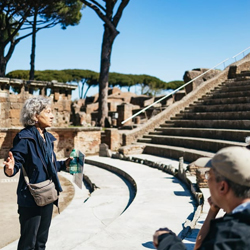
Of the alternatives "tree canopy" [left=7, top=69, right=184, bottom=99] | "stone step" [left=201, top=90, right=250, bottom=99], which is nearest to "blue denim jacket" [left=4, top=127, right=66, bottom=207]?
"stone step" [left=201, top=90, right=250, bottom=99]

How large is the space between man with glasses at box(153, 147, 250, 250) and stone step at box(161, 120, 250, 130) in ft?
29.7

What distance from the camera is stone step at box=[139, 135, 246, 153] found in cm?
902

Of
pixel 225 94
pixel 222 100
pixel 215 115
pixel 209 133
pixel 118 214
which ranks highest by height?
pixel 225 94

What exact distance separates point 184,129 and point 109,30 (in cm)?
905

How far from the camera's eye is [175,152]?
10.1 meters

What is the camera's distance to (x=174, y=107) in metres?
14.2

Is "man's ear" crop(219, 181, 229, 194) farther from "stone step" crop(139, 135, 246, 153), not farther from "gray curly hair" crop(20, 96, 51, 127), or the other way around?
Result: "stone step" crop(139, 135, 246, 153)

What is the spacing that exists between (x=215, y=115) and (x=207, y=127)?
0.60 meters

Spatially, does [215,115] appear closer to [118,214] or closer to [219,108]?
[219,108]

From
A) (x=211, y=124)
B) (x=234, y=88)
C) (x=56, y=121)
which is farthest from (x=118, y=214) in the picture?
(x=56, y=121)

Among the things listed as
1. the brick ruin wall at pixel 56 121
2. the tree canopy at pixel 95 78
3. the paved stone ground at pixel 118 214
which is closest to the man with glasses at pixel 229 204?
the paved stone ground at pixel 118 214

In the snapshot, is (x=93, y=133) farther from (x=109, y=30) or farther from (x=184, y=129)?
(x=109, y=30)

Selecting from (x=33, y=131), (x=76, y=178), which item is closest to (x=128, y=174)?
(x=76, y=178)

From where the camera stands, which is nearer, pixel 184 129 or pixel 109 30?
pixel 184 129
